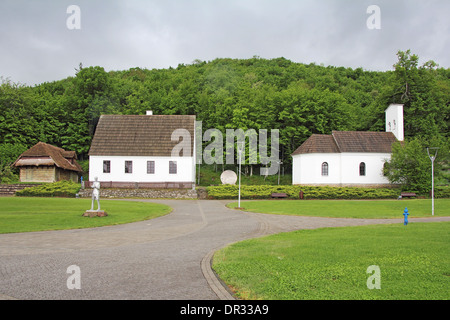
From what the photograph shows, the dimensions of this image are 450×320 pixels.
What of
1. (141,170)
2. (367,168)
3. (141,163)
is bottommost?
(141,170)

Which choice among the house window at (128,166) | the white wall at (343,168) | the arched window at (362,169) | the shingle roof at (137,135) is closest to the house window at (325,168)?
the white wall at (343,168)

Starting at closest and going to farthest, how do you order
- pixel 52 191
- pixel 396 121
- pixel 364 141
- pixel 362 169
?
pixel 52 191 < pixel 362 169 < pixel 364 141 < pixel 396 121

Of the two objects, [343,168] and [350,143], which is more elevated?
[350,143]

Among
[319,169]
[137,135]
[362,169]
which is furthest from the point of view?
[362,169]

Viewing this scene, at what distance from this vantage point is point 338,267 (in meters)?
8.23

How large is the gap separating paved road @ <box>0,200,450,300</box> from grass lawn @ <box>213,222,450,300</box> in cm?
86

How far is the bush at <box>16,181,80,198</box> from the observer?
36.6 metres

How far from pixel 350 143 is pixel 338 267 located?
40.8 m

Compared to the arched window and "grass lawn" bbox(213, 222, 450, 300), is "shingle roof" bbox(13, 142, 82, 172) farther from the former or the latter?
"grass lawn" bbox(213, 222, 450, 300)

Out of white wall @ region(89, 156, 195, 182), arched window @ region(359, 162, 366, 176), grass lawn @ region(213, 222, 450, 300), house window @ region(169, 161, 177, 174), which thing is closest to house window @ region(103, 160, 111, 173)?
white wall @ region(89, 156, 195, 182)

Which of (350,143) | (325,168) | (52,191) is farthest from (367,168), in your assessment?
(52,191)

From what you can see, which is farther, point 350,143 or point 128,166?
point 350,143

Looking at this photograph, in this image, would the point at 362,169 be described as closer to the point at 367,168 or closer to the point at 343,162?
the point at 367,168

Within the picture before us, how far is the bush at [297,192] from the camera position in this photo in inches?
1535
